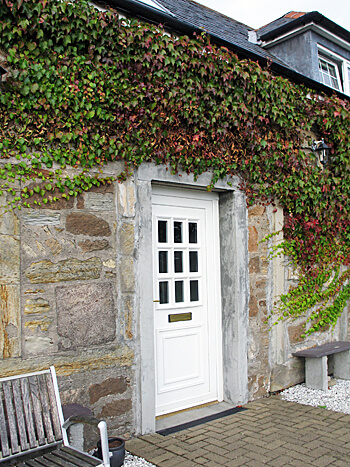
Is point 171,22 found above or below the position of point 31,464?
above

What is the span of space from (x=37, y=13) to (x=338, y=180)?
4.59 meters

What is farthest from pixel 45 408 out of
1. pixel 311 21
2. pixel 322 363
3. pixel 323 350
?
pixel 311 21

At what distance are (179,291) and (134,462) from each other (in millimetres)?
1833

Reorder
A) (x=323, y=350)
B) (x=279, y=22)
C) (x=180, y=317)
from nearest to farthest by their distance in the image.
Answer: (x=180, y=317), (x=323, y=350), (x=279, y=22)

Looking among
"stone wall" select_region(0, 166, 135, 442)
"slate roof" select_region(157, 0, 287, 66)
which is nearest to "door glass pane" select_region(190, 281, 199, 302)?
"stone wall" select_region(0, 166, 135, 442)

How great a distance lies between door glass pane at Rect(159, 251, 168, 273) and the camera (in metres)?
4.75

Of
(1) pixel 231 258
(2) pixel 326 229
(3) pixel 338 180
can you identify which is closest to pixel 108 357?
(1) pixel 231 258

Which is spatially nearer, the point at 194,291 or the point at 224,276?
the point at 194,291

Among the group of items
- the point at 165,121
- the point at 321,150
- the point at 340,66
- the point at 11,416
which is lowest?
the point at 11,416

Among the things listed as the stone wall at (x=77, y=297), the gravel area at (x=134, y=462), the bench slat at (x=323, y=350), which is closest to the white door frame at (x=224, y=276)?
the stone wall at (x=77, y=297)

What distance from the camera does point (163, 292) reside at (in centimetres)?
475

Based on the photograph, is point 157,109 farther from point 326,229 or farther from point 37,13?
point 326,229

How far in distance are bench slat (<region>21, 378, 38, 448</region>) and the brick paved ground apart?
3.78ft

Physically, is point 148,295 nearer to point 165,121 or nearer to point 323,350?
point 165,121
